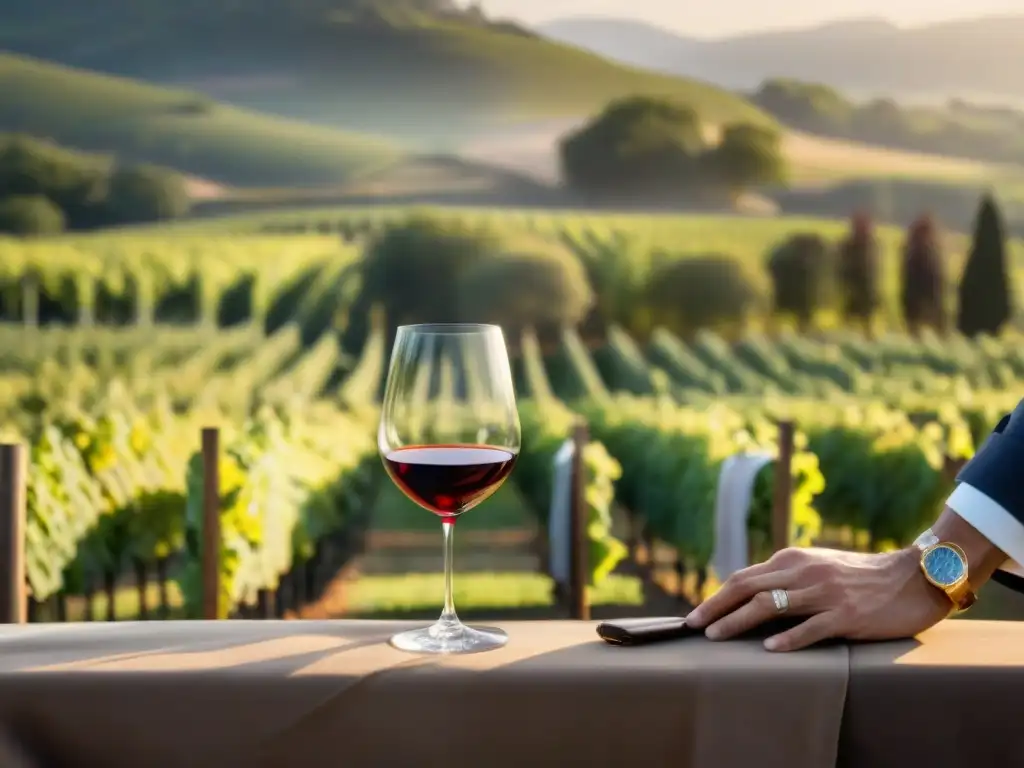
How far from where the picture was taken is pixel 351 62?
2041 centimetres

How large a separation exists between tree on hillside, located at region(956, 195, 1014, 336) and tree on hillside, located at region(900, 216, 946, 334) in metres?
0.46

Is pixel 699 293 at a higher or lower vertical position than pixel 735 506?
higher

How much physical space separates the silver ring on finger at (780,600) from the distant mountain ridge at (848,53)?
19506 millimetres

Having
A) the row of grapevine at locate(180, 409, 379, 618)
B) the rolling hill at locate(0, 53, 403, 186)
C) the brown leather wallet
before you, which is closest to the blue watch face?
the brown leather wallet

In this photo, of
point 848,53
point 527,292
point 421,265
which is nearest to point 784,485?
point 421,265

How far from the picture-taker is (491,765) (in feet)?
2.33

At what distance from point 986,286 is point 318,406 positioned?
10.9 m

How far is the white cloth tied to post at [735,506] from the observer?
197 inches


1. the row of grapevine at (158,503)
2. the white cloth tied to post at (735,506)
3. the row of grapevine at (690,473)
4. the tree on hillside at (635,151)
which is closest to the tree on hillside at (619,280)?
the tree on hillside at (635,151)

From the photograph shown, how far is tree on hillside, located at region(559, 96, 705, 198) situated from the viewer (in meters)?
19.8

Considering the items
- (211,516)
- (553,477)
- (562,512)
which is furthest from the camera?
(553,477)

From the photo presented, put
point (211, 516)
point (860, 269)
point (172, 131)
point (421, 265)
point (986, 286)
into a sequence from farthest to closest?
point (172, 131), point (860, 269), point (421, 265), point (986, 286), point (211, 516)

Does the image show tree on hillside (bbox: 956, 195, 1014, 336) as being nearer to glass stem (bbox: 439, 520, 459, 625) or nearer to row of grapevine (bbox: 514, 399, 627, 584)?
row of grapevine (bbox: 514, 399, 627, 584)

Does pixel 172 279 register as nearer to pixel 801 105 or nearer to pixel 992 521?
pixel 801 105
